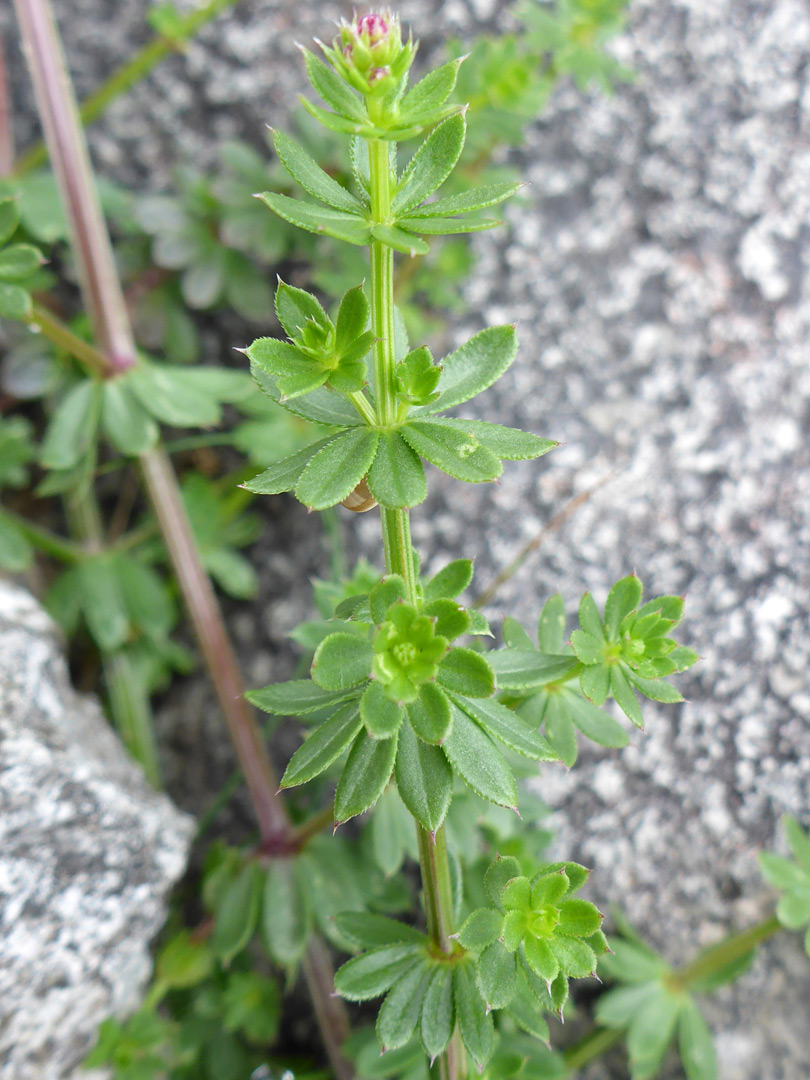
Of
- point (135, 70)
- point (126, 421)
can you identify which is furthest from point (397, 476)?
point (135, 70)

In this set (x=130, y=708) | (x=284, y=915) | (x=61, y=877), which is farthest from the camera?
(x=130, y=708)

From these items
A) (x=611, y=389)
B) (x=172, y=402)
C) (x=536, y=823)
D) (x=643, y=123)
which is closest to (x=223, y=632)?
(x=172, y=402)

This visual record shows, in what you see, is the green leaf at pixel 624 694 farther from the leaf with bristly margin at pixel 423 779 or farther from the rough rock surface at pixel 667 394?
the rough rock surface at pixel 667 394

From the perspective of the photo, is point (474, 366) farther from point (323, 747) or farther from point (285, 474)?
point (323, 747)

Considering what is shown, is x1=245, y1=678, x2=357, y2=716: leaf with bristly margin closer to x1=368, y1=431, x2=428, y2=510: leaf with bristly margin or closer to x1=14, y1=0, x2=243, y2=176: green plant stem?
x1=368, y1=431, x2=428, y2=510: leaf with bristly margin

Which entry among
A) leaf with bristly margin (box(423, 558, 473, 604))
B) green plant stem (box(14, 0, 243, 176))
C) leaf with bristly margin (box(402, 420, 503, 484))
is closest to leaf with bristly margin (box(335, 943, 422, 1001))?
leaf with bristly margin (box(423, 558, 473, 604))

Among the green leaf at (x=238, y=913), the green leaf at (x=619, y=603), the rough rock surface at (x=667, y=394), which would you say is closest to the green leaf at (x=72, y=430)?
the rough rock surface at (x=667, y=394)
